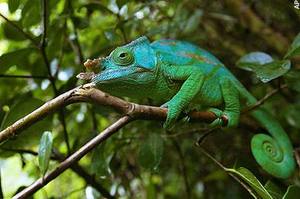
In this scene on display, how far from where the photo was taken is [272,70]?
1.00 metres

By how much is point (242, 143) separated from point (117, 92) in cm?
90

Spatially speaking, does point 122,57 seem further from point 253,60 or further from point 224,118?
point 253,60

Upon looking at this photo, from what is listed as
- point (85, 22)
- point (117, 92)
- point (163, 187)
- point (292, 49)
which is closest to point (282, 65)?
point (292, 49)

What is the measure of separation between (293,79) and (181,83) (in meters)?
0.28

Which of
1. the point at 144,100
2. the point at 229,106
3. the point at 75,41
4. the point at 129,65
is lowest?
the point at 144,100

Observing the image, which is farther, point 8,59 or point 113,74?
point 8,59

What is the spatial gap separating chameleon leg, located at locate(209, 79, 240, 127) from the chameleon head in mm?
160

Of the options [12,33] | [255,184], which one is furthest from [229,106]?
[12,33]

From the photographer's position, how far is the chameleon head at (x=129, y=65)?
91 centimetres

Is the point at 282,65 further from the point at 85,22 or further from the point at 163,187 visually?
the point at 163,187

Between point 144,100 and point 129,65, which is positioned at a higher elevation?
point 129,65

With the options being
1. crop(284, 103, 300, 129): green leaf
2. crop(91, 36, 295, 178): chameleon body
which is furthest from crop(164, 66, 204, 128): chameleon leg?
crop(284, 103, 300, 129): green leaf

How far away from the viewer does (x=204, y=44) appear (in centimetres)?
185

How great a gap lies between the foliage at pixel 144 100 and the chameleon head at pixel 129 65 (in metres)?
0.19
